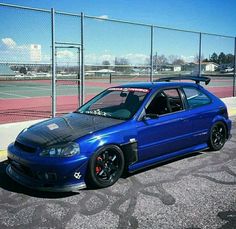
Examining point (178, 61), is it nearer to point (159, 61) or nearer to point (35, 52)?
point (159, 61)

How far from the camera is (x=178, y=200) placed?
174 inches

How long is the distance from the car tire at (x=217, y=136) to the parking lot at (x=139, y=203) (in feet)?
3.62

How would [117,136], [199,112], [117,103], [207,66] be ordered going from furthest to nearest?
[207,66] < [199,112] < [117,103] < [117,136]

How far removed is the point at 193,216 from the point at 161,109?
2.20 m

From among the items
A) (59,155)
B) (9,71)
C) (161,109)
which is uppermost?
(9,71)

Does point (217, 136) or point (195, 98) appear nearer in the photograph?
point (195, 98)

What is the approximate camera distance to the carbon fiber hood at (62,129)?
4705 millimetres

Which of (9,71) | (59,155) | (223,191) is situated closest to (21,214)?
(59,155)

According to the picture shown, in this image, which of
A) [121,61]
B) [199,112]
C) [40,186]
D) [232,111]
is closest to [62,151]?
[40,186]

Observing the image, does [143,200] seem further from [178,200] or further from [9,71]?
[9,71]

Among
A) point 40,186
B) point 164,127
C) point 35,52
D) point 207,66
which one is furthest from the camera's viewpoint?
point 207,66

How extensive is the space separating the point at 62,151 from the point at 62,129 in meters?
0.61

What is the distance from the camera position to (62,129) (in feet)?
16.6

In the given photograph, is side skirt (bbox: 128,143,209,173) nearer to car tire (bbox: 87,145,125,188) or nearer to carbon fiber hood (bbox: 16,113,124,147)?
car tire (bbox: 87,145,125,188)
